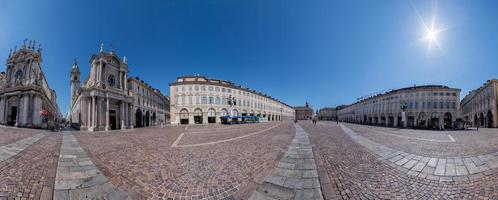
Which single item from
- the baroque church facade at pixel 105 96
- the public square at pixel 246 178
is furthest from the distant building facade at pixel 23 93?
the public square at pixel 246 178

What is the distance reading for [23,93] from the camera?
80.1 feet

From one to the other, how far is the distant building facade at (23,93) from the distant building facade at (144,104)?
36.3 feet

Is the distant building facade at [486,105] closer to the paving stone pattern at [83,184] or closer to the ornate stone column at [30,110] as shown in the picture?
the paving stone pattern at [83,184]

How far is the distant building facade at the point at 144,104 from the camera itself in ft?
112

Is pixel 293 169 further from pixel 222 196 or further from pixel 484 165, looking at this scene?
pixel 484 165

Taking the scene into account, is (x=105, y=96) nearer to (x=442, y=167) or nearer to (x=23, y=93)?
(x=23, y=93)

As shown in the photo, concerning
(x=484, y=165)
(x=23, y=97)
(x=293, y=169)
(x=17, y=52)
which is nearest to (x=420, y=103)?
(x=484, y=165)

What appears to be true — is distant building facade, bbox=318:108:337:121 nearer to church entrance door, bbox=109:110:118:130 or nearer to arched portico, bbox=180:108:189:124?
arched portico, bbox=180:108:189:124

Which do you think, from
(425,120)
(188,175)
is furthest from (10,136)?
(425,120)

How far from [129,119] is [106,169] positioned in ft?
94.9

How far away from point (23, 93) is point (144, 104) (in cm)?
1583

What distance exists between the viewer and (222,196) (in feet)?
11.9

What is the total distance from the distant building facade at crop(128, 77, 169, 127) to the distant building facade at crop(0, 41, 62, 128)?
11.1 m

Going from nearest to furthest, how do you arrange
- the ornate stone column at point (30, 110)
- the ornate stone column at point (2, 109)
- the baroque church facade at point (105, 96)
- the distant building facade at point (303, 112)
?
the ornate stone column at point (30, 110) < the baroque church facade at point (105, 96) < the ornate stone column at point (2, 109) < the distant building facade at point (303, 112)
